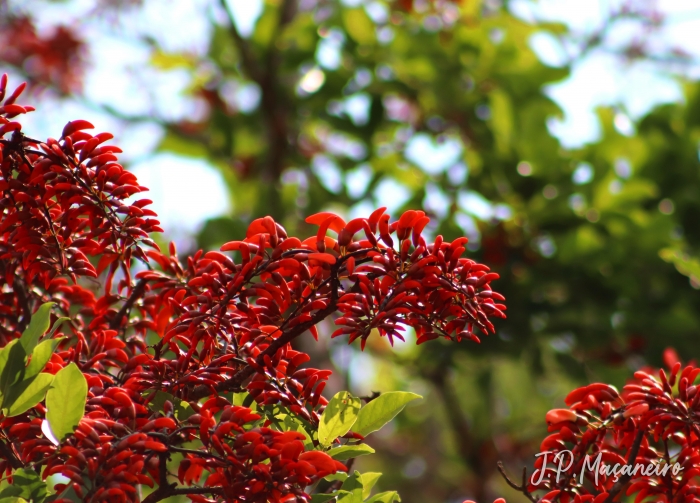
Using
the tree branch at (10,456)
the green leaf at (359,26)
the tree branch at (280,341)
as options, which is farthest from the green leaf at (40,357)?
the green leaf at (359,26)

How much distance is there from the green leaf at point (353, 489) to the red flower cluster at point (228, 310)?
7cm

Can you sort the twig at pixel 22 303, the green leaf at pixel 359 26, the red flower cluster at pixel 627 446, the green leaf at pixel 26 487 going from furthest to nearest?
1. the green leaf at pixel 359 26
2. the twig at pixel 22 303
3. the red flower cluster at pixel 627 446
4. the green leaf at pixel 26 487

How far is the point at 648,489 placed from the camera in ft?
4.33

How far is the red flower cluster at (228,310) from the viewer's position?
1.11 meters

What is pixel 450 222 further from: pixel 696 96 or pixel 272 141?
pixel 696 96

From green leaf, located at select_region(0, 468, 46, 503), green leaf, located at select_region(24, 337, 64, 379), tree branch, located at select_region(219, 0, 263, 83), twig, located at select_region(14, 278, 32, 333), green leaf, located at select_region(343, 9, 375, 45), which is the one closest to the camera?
green leaf, located at select_region(0, 468, 46, 503)

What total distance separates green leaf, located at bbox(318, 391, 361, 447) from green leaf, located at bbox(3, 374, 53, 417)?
41cm

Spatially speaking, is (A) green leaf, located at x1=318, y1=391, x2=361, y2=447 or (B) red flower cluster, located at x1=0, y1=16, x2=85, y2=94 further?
(B) red flower cluster, located at x1=0, y1=16, x2=85, y2=94

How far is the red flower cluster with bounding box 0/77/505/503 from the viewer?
1.11 metres

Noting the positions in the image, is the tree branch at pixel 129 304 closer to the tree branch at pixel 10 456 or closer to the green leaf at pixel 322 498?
the tree branch at pixel 10 456

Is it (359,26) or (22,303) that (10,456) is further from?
(359,26)

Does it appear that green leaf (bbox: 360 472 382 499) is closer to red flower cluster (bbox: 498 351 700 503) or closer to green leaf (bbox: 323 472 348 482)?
green leaf (bbox: 323 472 348 482)

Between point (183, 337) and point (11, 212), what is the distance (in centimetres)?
33

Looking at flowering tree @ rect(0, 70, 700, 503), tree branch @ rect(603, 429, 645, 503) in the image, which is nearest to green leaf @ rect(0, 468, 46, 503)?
flowering tree @ rect(0, 70, 700, 503)
